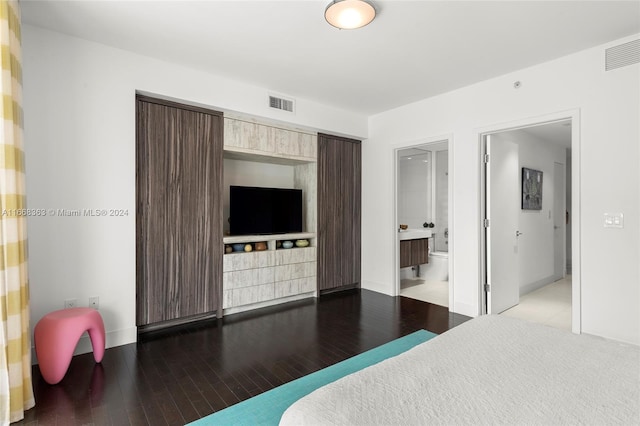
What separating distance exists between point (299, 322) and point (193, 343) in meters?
1.16

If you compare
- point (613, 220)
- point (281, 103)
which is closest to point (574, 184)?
point (613, 220)

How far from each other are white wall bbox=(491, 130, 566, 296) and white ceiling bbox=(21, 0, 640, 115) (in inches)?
65.0

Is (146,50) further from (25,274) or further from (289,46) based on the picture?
(25,274)

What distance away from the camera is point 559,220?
629cm

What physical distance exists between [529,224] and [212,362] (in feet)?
16.2

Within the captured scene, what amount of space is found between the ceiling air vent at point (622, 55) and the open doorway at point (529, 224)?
533 millimetres

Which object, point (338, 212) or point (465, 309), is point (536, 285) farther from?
point (338, 212)

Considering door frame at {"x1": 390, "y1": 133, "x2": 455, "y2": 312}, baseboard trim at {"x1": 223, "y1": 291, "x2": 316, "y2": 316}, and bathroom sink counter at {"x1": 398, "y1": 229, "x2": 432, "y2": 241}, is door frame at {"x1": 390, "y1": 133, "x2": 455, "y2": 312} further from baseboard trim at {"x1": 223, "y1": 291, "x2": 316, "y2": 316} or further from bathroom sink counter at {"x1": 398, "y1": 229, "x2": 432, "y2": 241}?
baseboard trim at {"x1": 223, "y1": 291, "x2": 316, "y2": 316}

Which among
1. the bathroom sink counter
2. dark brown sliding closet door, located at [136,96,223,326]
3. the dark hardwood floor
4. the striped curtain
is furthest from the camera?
the bathroom sink counter

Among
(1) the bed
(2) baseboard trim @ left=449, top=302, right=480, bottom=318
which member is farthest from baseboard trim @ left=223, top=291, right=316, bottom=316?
(1) the bed

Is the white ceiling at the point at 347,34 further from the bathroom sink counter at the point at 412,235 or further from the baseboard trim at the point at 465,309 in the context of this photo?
the baseboard trim at the point at 465,309

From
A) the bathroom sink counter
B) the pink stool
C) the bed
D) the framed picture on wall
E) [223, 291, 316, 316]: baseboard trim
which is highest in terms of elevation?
the framed picture on wall

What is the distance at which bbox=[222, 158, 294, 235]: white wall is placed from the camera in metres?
4.54

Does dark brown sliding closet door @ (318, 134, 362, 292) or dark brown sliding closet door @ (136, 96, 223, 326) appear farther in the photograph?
dark brown sliding closet door @ (318, 134, 362, 292)
